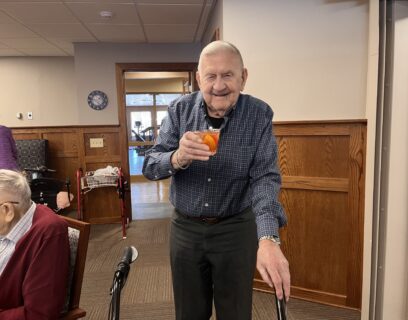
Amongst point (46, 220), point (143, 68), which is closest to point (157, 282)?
point (46, 220)

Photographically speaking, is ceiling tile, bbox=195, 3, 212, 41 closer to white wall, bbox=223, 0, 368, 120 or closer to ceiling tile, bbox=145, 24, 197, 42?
ceiling tile, bbox=145, 24, 197, 42

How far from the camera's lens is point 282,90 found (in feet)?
8.47

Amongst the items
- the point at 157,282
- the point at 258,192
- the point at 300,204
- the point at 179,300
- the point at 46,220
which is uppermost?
the point at 258,192

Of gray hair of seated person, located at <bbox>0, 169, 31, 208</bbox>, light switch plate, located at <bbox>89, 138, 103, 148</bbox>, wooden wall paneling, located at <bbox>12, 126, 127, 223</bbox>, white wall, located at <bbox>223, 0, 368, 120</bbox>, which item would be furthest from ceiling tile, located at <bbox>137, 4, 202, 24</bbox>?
gray hair of seated person, located at <bbox>0, 169, 31, 208</bbox>

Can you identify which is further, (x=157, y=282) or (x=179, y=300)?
(x=157, y=282)

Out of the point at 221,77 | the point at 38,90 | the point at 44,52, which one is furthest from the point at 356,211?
the point at 38,90

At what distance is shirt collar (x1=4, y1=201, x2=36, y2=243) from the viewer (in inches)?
51.2

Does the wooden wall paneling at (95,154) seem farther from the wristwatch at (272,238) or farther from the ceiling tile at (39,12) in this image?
the wristwatch at (272,238)

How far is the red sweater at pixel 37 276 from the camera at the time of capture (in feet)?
3.94

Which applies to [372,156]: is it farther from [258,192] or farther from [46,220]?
[46,220]

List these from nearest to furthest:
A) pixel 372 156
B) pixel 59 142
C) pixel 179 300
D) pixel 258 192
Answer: pixel 258 192 < pixel 179 300 < pixel 372 156 < pixel 59 142

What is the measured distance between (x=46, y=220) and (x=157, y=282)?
1.92 meters

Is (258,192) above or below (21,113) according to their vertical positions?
below

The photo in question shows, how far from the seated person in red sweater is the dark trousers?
1.53ft
